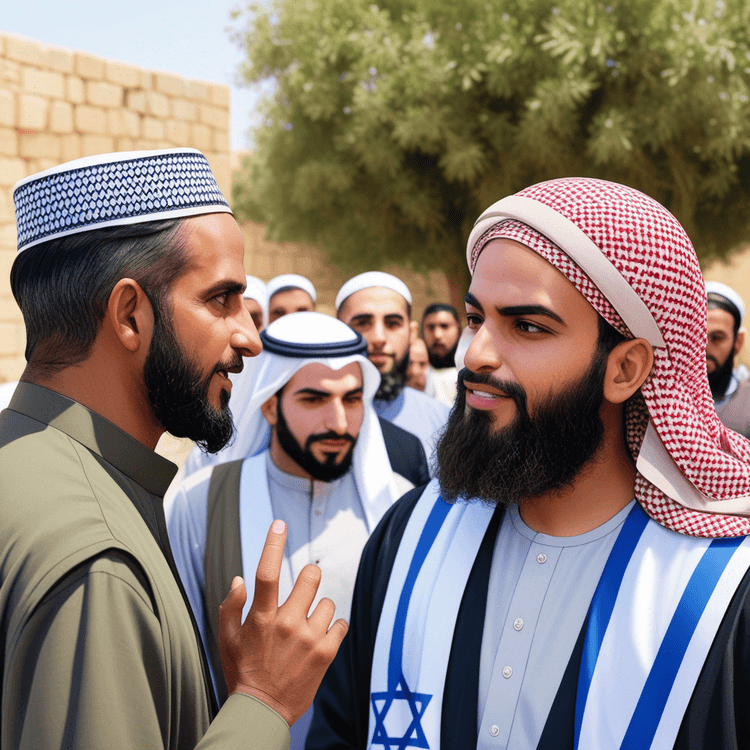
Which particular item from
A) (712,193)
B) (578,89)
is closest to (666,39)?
(578,89)

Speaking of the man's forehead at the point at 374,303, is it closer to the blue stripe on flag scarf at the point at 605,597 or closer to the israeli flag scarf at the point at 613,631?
the israeli flag scarf at the point at 613,631

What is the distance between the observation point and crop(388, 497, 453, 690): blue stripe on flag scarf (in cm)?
186

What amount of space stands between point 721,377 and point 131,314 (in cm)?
501

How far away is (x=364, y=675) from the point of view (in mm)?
1999

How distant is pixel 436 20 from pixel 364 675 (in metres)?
12.7

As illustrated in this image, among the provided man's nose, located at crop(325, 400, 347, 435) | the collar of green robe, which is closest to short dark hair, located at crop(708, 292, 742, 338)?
man's nose, located at crop(325, 400, 347, 435)

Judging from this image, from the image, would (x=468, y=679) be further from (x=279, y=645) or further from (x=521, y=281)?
(x=521, y=281)

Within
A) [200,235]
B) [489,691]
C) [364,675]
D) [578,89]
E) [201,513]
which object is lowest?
[201,513]

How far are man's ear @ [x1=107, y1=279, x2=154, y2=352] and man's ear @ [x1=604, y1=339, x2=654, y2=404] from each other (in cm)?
105

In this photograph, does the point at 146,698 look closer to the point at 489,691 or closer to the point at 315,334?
the point at 489,691

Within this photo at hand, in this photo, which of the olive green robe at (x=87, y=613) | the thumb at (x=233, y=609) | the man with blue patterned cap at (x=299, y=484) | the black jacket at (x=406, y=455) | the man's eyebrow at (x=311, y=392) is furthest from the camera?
the black jacket at (x=406, y=455)

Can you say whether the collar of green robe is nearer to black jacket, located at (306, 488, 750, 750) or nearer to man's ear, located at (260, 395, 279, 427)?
black jacket, located at (306, 488, 750, 750)

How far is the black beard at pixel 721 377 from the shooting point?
219 inches

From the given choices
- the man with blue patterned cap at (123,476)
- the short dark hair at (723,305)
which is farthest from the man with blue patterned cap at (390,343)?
the man with blue patterned cap at (123,476)
